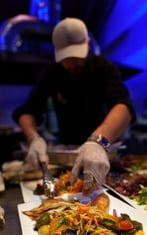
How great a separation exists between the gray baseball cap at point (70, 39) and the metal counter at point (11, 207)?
101 cm

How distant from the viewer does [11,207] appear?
103cm

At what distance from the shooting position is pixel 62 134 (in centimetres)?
224

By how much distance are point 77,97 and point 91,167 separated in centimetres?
109

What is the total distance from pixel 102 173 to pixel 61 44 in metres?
1.06

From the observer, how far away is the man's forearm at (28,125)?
65.6 inches

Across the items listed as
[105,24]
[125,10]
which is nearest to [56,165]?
[125,10]

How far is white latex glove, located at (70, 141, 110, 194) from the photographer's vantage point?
105 cm

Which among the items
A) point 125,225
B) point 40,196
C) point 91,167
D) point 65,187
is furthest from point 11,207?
point 125,225

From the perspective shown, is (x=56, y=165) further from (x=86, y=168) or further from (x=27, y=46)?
(x=27, y=46)

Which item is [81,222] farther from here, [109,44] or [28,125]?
[109,44]

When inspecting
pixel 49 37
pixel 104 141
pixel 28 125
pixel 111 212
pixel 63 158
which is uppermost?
pixel 49 37

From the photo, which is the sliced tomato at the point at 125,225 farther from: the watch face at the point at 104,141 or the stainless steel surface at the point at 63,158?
the stainless steel surface at the point at 63,158

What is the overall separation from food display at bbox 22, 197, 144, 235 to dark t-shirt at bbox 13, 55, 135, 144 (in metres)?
1.20

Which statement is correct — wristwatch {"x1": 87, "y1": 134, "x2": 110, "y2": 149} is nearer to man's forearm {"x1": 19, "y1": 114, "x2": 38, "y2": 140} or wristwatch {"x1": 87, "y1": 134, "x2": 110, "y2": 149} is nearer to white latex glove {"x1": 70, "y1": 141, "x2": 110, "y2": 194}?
white latex glove {"x1": 70, "y1": 141, "x2": 110, "y2": 194}
